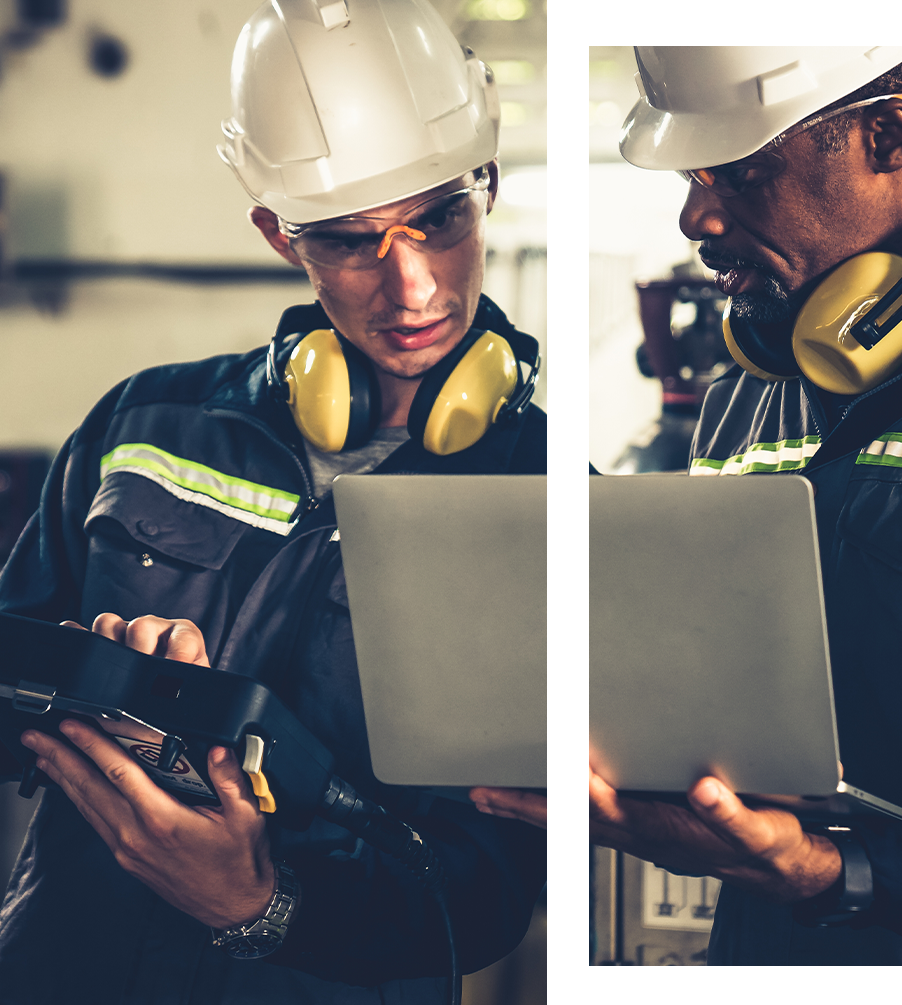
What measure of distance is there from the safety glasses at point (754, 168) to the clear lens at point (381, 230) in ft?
1.14

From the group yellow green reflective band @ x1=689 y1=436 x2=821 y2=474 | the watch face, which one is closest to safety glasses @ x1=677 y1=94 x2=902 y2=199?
yellow green reflective band @ x1=689 y1=436 x2=821 y2=474

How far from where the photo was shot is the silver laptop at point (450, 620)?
1.25 m

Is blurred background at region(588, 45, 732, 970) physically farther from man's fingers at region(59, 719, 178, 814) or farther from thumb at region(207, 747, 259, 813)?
man's fingers at region(59, 719, 178, 814)

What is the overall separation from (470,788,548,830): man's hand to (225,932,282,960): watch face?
1.18 feet

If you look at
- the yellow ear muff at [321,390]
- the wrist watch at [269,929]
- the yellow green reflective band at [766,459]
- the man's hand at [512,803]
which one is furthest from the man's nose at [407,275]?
the wrist watch at [269,929]

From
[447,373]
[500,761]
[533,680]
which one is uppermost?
[447,373]

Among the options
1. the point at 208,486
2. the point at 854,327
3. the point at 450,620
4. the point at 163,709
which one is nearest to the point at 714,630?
the point at 450,620

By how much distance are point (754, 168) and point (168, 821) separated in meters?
1.28

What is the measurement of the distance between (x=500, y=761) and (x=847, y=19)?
1235mm

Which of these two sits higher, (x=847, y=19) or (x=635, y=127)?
(x=847, y=19)

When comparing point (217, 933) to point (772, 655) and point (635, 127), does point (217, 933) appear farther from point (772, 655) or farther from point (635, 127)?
point (635, 127)

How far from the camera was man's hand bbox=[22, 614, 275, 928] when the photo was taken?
1306 millimetres

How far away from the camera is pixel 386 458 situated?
1.49m

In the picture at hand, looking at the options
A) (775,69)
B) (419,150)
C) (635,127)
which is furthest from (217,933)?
(775,69)
